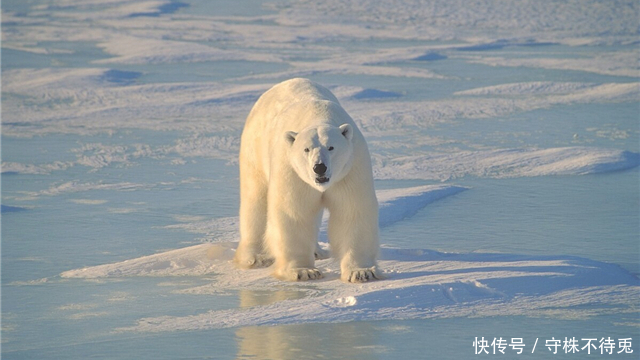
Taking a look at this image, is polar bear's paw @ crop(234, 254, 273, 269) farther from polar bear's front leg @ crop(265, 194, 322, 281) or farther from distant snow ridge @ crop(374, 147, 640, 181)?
distant snow ridge @ crop(374, 147, 640, 181)

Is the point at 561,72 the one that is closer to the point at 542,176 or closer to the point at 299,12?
the point at 542,176

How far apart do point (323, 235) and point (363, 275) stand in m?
1.05

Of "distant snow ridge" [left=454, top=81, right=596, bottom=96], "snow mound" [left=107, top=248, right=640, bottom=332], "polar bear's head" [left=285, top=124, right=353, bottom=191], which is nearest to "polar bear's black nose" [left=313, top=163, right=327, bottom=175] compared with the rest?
"polar bear's head" [left=285, top=124, right=353, bottom=191]

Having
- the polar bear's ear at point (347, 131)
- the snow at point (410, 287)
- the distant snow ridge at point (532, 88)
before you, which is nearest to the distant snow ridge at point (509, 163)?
the snow at point (410, 287)

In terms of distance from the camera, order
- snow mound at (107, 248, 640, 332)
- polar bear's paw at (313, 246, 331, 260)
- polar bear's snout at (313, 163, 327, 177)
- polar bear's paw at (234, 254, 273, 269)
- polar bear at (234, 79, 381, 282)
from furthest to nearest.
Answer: polar bear's paw at (313, 246, 331, 260), polar bear's paw at (234, 254, 273, 269), polar bear at (234, 79, 381, 282), polar bear's snout at (313, 163, 327, 177), snow mound at (107, 248, 640, 332)

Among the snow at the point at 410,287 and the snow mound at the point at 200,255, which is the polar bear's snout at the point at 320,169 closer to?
the snow at the point at 410,287

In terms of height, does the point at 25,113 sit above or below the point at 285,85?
below

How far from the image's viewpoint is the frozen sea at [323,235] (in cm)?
352

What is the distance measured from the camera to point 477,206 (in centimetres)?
568

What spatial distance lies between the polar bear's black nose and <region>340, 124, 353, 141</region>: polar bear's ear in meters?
0.24

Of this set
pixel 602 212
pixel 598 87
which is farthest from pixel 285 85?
pixel 598 87

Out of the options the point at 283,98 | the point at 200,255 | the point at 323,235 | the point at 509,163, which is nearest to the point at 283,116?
the point at 283,98

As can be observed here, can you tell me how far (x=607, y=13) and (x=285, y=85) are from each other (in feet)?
48.4

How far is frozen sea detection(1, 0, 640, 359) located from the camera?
3.52m
